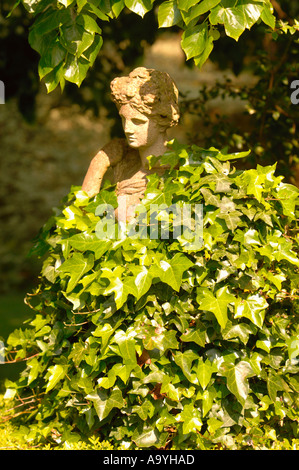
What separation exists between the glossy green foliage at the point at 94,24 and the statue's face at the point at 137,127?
62cm

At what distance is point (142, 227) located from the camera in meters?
2.79

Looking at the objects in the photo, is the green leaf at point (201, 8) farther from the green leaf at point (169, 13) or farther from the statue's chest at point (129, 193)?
the statue's chest at point (129, 193)

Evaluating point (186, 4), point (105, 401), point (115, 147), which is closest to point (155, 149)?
point (115, 147)

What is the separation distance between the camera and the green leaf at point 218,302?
8.38 ft

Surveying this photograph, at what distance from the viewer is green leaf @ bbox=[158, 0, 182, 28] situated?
8.07 feet

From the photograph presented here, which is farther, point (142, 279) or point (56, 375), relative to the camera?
point (56, 375)

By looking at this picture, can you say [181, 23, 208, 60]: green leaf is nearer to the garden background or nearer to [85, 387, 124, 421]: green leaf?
the garden background

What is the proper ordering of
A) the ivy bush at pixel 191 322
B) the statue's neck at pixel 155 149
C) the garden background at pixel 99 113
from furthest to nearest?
1. the garden background at pixel 99 113
2. the statue's neck at pixel 155 149
3. the ivy bush at pixel 191 322

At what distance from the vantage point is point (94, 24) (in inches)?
98.0

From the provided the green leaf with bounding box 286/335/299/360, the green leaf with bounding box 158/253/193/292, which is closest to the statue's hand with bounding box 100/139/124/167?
the green leaf with bounding box 158/253/193/292

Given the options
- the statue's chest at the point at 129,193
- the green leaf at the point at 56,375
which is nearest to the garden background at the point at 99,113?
the statue's chest at the point at 129,193

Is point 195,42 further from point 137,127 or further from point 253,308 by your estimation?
point 253,308

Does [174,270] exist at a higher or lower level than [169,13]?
lower

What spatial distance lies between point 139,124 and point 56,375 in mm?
1474
